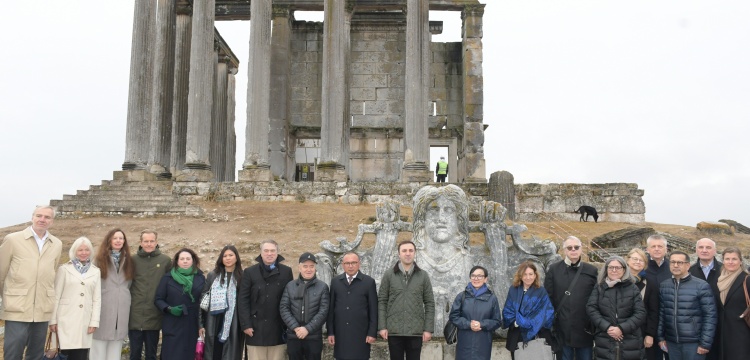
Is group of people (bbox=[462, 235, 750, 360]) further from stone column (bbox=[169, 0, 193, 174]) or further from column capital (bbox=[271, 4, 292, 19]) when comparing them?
column capital (bbox=[271, 4, 292, 19])

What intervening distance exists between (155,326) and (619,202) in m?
19.9

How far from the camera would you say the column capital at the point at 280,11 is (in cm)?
2942

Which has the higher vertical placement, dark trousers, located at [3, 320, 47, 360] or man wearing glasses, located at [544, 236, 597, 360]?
man wearing glasses, located at [544, 236, 597, 360]

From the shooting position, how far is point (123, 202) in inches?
891

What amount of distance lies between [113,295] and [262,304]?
5.65ft

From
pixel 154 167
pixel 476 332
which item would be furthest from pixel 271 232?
pixel 476 332

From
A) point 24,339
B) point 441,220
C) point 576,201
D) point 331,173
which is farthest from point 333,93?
point 24,339

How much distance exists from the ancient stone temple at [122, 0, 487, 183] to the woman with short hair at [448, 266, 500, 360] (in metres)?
17.0

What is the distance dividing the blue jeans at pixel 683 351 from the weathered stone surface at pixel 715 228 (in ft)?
50.3

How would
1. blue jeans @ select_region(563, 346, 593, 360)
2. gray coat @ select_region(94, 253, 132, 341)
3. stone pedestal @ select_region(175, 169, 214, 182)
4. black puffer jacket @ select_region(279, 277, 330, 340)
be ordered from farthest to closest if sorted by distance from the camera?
stone pedestal @ select_region(175, 169, 214, 182) < gray coat @ select_region(94, 253, 132, 341) < black puffer jacket @ select_region(279, 277, 330, 340) < blue jeans @ select_region(563, 346, 593, 360)

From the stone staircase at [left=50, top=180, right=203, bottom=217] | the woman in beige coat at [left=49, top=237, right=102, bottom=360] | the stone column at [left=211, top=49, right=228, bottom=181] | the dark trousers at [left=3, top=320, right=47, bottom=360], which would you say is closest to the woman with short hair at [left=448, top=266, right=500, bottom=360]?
the woman in beige coat at [left=49, top=237, right=102, bottom=360]

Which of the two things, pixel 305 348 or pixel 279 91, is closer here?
pixel 305 348

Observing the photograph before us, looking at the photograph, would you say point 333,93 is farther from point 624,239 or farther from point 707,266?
point 707,266

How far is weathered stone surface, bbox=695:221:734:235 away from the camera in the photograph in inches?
814
